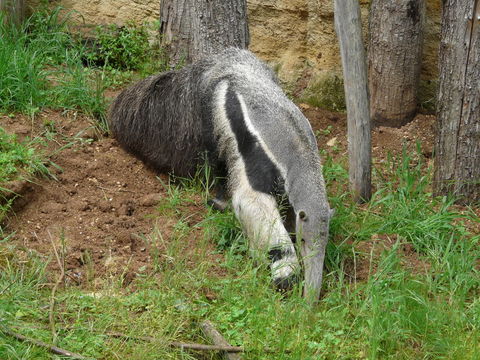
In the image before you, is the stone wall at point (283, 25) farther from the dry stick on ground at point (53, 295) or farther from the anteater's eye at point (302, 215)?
the dry stick on ground at point (53, 295)

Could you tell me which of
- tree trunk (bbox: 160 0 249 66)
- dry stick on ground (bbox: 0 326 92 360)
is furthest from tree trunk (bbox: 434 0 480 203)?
dry stick on ground (bbox: 0 326 92 360)

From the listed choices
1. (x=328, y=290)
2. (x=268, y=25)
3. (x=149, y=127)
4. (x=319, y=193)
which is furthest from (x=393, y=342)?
(x=268, y=25)

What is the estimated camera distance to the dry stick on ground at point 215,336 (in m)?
4.48

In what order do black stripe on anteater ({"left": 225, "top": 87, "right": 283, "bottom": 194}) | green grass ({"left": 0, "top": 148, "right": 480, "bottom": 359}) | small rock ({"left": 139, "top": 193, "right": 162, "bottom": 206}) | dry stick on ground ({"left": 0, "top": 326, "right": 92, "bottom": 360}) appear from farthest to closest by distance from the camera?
1. small rock ({"left": 139, "top": 193, "right": 162, "bottom": 206})
2. black stripe on anteater ({"left": 225, "top": 87, "right": 283, "bottom": 194})
3. green grass ({"left": 0, "top": 148, "right": 480, "bottom": 359})
4. dry stick on ground ({"left": 0, "top": 326, "right": 92, "bottom": 360})

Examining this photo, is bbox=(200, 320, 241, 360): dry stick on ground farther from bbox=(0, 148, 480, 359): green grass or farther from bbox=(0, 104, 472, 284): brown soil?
bbox=(0, 104, 472, 284): brown soil

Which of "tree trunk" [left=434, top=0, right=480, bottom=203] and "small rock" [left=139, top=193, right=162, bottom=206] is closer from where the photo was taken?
"tree trunk" [left=434, top=0, right=480, bottom=203]

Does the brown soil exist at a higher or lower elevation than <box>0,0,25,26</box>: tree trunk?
lower

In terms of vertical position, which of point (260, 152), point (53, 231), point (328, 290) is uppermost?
point (260, 152)

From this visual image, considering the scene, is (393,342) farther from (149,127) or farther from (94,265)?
(149,127)

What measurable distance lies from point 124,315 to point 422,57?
4901mm

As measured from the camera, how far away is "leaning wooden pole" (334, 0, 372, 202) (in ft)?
20.1

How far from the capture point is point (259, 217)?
216 inches

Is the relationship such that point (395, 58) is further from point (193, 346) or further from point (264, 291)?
point (193, 346)

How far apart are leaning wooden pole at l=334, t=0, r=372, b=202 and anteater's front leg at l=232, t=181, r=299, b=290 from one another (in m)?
1.16
